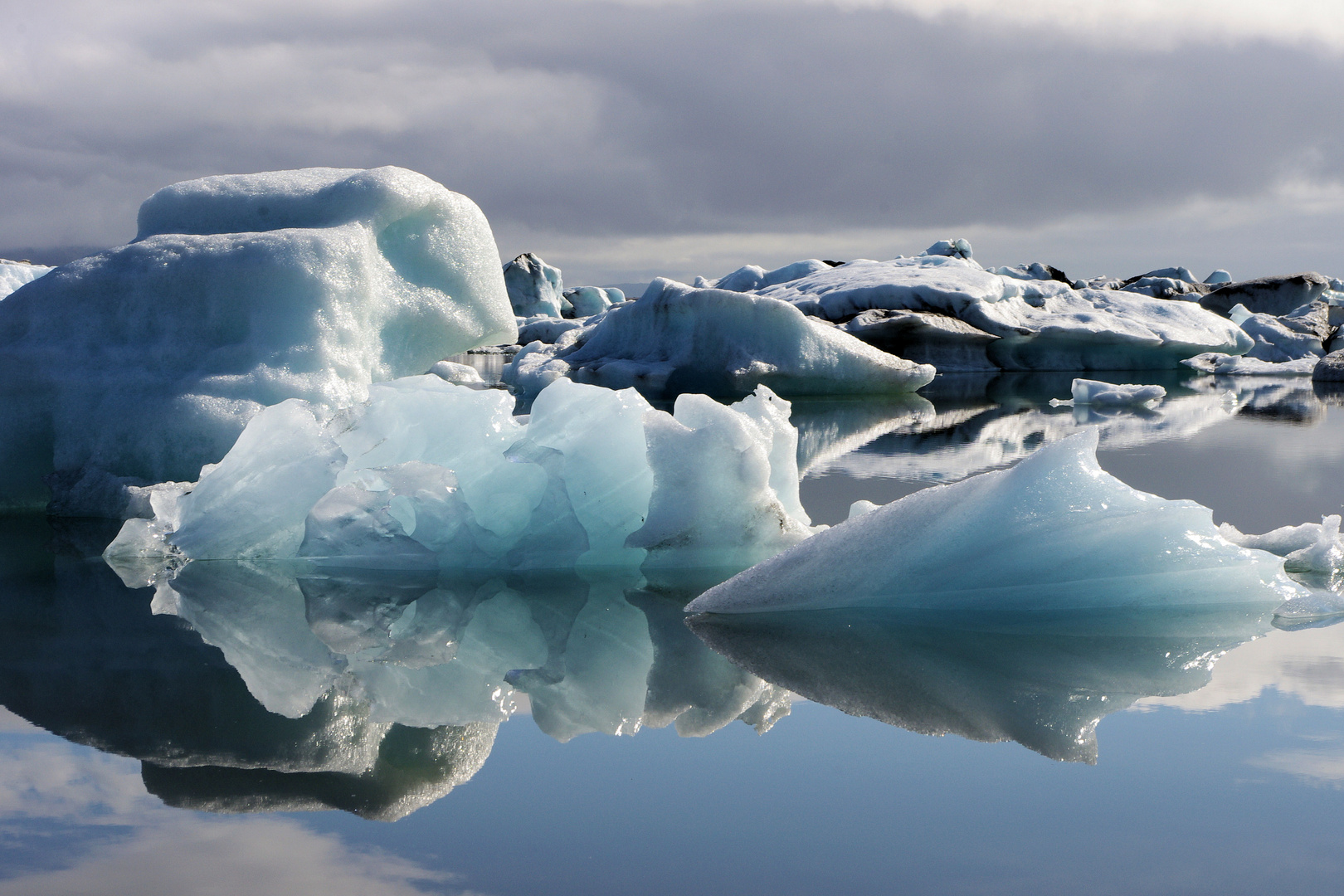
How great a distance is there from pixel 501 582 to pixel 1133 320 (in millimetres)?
14704

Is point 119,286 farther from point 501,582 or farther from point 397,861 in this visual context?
point 397,861

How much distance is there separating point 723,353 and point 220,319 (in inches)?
270

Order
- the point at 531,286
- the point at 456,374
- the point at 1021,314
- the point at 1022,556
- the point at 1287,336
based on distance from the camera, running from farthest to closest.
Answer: the point at 531,286, the point at 1287,336, the point at 1021,314, the point at 456,374, the point at 1022,556

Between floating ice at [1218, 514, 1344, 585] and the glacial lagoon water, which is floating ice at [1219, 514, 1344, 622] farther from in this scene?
the glacial lagoon water

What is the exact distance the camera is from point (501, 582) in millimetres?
3049

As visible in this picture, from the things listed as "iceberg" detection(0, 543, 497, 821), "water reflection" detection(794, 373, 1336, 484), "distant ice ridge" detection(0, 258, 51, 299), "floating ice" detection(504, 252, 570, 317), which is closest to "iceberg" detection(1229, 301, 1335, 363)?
"water reflection" detection(794, 373, 1336, 484)

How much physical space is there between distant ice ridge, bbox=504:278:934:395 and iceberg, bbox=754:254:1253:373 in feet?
10.1

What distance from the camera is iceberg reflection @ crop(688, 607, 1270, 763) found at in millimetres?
1919

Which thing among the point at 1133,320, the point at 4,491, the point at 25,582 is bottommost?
the point at 1133,320

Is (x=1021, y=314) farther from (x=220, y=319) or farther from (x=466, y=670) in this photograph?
(x=466, y=670)

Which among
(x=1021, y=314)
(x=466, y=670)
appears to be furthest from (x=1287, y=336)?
(x=466, y=670)

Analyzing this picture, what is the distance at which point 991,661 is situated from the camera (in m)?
2.22

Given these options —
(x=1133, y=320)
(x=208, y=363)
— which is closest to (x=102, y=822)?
(x=208, y=363)

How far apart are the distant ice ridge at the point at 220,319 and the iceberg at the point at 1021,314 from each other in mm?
10163
